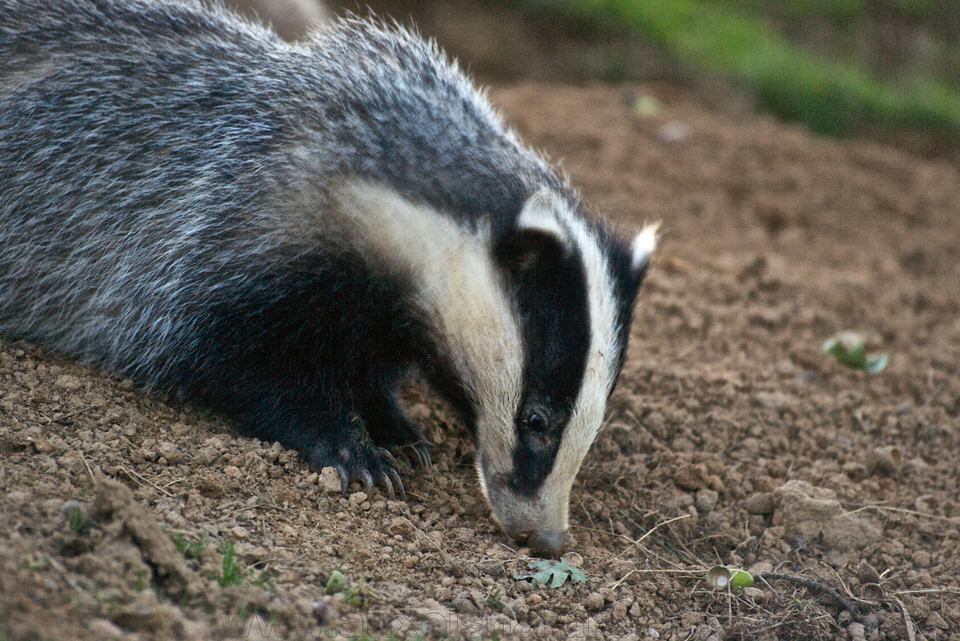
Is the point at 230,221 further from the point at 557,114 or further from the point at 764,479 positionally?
the point at 557,114

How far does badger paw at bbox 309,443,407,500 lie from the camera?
443cm

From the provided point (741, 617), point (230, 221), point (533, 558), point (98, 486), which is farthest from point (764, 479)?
point (98, 486)

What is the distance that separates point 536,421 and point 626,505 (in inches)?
33.8

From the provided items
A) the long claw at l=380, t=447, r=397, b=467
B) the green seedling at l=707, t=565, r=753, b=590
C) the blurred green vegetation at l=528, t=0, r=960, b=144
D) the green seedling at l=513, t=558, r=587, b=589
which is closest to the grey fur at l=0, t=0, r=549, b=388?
the long claw at l=380, t=447, r=397, b=467

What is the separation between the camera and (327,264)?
4.49 m

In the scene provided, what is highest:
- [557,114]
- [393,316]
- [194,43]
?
[194,43]

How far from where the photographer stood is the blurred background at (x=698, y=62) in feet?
35.9

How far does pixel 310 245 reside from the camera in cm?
450

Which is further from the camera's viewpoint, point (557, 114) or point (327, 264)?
point (557, 114)

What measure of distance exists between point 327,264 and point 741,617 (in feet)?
6.66

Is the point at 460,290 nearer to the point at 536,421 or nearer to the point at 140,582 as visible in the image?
the point at 536,421

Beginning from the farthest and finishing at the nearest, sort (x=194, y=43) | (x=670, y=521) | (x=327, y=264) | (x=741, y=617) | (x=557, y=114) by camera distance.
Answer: (x=557, y=114) < (x=194, y=43) < (x=670, y=521) < (x=327, y=264) < (x=741, y=617)

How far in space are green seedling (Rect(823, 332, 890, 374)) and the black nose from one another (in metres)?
2.72

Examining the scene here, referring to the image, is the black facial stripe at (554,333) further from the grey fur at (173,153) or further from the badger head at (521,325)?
the grey fur at (173,153)
